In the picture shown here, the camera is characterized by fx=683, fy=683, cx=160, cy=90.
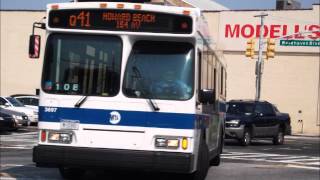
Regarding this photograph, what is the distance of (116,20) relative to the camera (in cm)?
1045

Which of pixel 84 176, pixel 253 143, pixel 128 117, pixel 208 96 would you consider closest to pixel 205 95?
pixel 208 96

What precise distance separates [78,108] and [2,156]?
786 cm

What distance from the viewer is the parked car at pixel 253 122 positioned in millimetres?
25688

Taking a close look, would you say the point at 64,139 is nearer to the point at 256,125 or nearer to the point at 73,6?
the point at 73,6

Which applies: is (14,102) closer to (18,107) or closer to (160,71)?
(18,107)

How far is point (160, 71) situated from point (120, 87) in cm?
66

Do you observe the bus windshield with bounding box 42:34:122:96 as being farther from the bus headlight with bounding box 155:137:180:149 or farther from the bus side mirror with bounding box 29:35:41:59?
the bus headlight with bounding box 155:137:180:149

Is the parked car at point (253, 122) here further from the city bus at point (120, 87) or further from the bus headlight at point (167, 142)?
the bus headlight at point (167, 142)

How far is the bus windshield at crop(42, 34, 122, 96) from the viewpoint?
10422mm

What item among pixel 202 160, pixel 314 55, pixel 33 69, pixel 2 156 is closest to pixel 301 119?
pixel 314 55

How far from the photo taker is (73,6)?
10.5 m

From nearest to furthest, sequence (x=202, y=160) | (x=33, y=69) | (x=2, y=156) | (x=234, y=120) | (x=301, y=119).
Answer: (x=202, y=160) < (x=2, y=156) < (x=234, y=120) < (x=301, y=119) < (x=33, y=69)

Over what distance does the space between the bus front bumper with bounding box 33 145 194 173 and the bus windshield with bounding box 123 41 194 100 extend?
0.89 metres

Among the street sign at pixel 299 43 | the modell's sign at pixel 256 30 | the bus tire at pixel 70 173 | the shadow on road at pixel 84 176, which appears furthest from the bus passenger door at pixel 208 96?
the modell's sign at pixel 256 30
